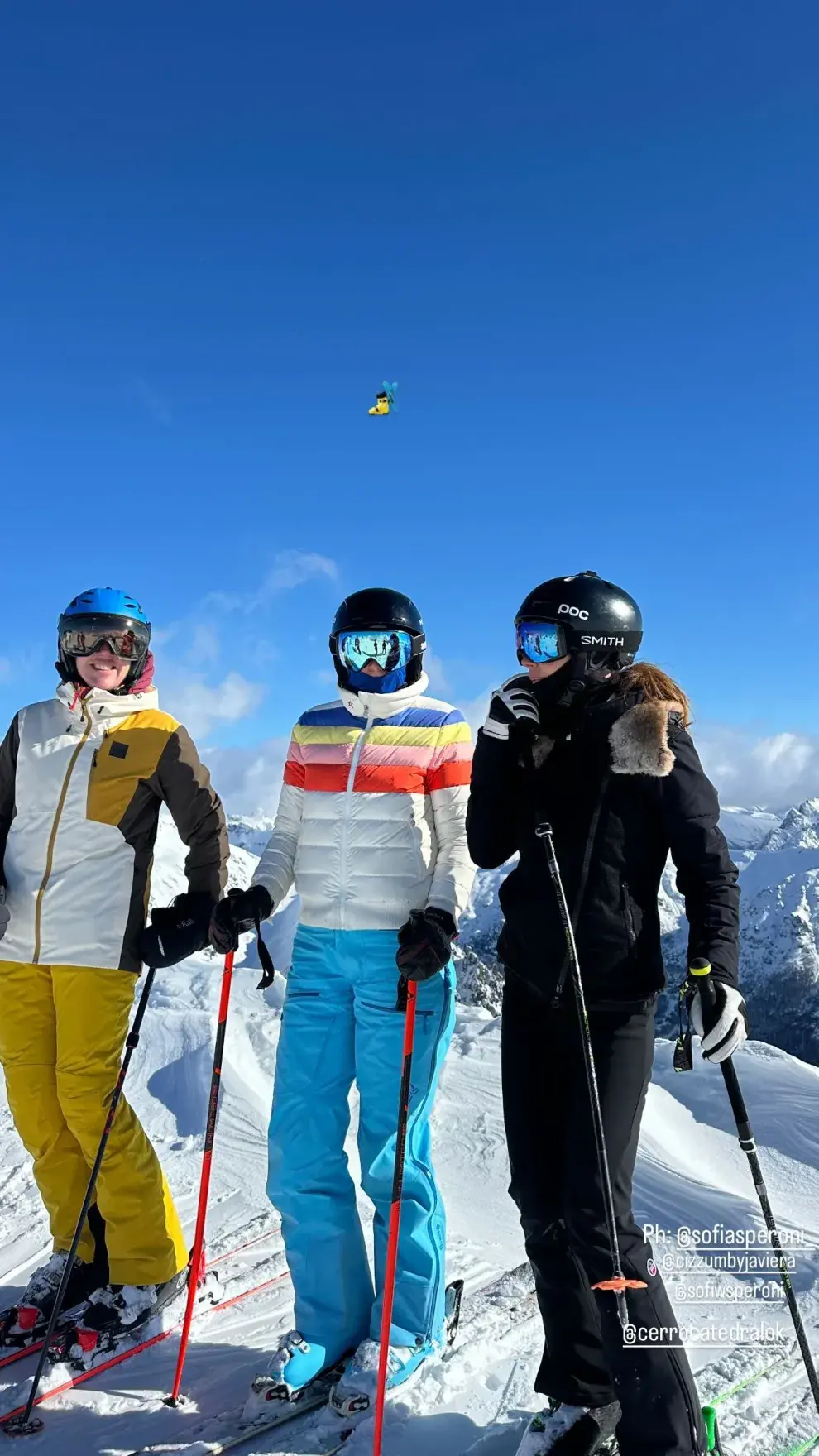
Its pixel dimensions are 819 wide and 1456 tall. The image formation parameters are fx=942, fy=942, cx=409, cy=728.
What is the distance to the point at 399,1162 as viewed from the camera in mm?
3303

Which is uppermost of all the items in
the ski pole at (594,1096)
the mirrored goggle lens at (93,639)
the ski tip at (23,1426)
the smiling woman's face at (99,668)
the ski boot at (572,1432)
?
the mirrored goggle lens at (93,639)

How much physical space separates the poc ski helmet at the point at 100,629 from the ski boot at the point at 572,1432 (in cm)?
315

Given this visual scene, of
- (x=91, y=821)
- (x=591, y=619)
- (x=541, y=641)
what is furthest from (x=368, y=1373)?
(x=591, y=619)

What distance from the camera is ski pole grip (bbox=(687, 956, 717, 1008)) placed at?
271 centimetres

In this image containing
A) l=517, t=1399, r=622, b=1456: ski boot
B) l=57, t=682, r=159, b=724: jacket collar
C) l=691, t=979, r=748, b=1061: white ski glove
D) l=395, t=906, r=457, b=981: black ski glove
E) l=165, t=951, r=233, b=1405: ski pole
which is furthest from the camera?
l=57, t=682, r=159, b=724: jacket collar

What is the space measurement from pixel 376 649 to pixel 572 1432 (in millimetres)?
2701

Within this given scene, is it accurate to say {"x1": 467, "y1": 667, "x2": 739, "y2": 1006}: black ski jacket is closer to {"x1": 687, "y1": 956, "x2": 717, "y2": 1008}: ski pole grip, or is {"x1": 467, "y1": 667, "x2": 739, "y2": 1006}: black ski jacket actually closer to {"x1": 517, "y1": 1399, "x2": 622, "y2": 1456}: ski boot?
{"x1": 687, "y1": 956, "x2": 717, "y2": 1008}: ski pole grip

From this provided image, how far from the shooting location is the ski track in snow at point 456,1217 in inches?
126

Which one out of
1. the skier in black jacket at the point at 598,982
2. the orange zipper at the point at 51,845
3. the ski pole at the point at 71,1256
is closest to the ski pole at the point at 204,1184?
the ski pole at the point at 71,1256

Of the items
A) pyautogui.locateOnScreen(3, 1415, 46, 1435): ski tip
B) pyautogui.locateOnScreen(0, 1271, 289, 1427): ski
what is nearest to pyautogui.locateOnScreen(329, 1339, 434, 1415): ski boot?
pyautogui.locateOnScreen(0, 1271, 289, 1427): ski

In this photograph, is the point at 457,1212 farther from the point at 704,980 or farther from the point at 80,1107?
the point at 704,980

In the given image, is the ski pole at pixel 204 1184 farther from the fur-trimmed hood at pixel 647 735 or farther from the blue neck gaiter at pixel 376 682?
the fur-trimmed hood at pixel 647 735

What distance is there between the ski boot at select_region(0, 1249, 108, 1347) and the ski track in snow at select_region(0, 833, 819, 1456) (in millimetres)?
151

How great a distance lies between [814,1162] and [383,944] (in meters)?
4.21
